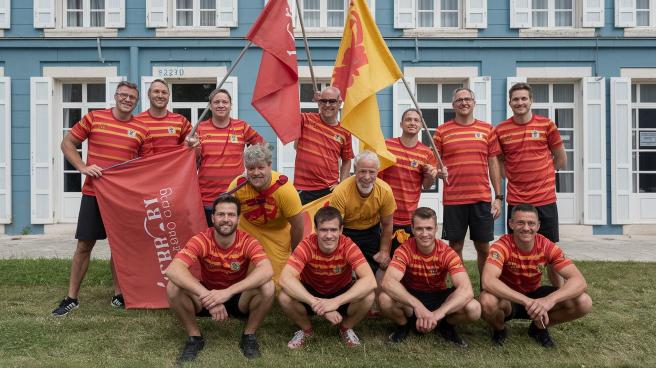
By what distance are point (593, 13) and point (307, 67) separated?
574 cm

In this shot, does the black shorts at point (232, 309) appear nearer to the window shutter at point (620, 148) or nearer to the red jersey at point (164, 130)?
the red jersey at point (164, 130)

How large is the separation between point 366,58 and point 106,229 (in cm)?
283

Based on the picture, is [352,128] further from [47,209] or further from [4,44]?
[4,44]

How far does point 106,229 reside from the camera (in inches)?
190

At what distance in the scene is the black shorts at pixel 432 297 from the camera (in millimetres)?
4191

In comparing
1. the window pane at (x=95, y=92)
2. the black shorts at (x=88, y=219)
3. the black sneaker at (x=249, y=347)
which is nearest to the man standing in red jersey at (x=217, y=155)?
the black shorts at (x=88, y=219)

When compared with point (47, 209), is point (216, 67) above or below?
→ above

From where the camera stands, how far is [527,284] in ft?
14.0

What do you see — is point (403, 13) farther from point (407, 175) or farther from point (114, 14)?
point (407, 175)

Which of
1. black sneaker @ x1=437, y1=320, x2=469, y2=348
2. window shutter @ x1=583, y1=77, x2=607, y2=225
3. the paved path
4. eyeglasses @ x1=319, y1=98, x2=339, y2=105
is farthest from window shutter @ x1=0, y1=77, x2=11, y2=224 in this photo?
window shutter @ x1=583, y1=77, x2=607, y2=225

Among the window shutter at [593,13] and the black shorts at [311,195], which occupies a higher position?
the window shutter at [593,13]

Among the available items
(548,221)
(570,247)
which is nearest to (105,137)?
(548,221)

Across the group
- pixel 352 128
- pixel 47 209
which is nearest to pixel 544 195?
pixel 352 128

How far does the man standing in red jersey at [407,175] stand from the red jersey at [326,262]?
0.80 metres
